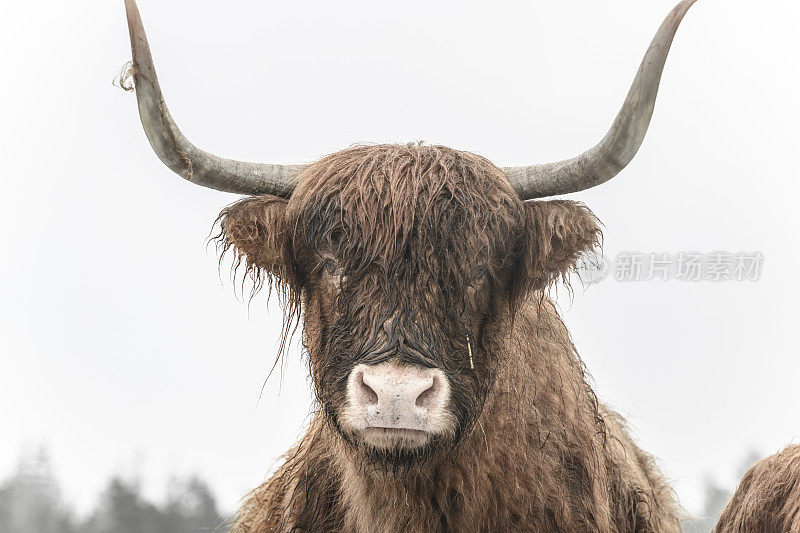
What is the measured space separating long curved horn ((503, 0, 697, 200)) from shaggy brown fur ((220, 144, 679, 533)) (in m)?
0.10

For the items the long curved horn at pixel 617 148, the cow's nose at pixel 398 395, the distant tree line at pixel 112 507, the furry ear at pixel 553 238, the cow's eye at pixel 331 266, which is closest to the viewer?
the cow's nose at pixel 398 395

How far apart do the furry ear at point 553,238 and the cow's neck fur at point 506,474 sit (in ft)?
1.32

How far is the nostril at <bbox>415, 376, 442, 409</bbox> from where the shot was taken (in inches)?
182

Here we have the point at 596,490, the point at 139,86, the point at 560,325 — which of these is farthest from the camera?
the point at 560,325

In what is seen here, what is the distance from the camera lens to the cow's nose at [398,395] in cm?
452

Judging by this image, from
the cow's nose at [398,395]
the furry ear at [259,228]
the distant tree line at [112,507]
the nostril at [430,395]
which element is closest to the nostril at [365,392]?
the cow's nose at [398,395]

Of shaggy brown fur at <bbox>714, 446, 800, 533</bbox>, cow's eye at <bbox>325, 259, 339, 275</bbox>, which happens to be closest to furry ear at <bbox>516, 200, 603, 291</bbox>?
cow's eye at <bbox>325, 259, 339, 275</bbox>

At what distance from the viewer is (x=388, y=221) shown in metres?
5.17

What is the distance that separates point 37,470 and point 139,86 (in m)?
32.5

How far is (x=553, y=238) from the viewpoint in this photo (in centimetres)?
555

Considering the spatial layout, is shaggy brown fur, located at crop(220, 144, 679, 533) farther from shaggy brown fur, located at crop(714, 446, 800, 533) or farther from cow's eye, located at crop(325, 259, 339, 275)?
shaggy brown fur, located at crop(714, 446, 800, 533)

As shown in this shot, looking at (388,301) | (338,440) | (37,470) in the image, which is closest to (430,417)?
(388,301)

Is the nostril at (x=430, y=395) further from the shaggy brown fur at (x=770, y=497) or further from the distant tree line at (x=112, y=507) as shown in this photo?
the distant tree line at (x=112, y=507)

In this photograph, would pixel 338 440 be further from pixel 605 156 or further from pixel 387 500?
pixel 605 156
